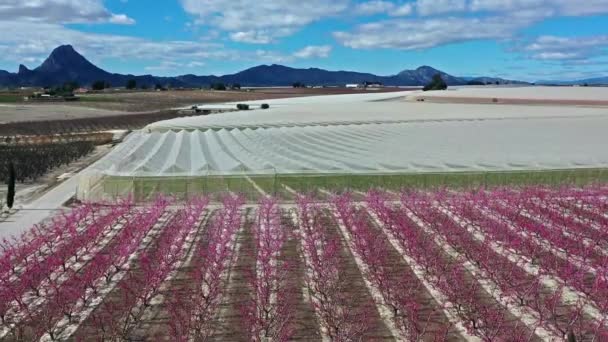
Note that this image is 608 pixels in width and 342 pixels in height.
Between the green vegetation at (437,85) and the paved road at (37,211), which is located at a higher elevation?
the green vegetation at (437,85)

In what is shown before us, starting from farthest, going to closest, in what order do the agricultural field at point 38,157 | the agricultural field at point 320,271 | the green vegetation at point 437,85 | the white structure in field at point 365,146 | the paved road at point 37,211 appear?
the green vegetation at point 437,85
the agricultural field at point 38,157
the white structure in field at point 365,146
the paved road at point 37,211
the agricultural field at point 320,271

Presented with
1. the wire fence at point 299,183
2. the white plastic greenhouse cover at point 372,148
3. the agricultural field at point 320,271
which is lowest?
the agricultural field at point 320,271

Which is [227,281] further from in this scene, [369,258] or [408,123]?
[408,123]

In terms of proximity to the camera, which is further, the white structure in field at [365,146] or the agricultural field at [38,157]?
the agricultural field at [38,157]

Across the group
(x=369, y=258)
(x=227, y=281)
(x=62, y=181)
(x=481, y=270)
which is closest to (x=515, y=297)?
(x=481, y=270)

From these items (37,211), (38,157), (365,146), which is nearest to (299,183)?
(365,146)

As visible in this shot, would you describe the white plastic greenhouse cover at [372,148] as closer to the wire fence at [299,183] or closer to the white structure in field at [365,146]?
the white structure in field at [365,146]

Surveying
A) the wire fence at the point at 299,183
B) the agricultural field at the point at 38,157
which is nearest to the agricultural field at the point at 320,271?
the wire fence at the point at 299,183

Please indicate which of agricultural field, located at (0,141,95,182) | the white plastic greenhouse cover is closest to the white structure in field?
the white plastic greenhouse cover

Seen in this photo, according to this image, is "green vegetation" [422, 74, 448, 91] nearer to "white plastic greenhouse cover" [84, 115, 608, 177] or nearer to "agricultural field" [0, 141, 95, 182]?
"white plastic greenhouse cover" [84, 115, 608, 177]
